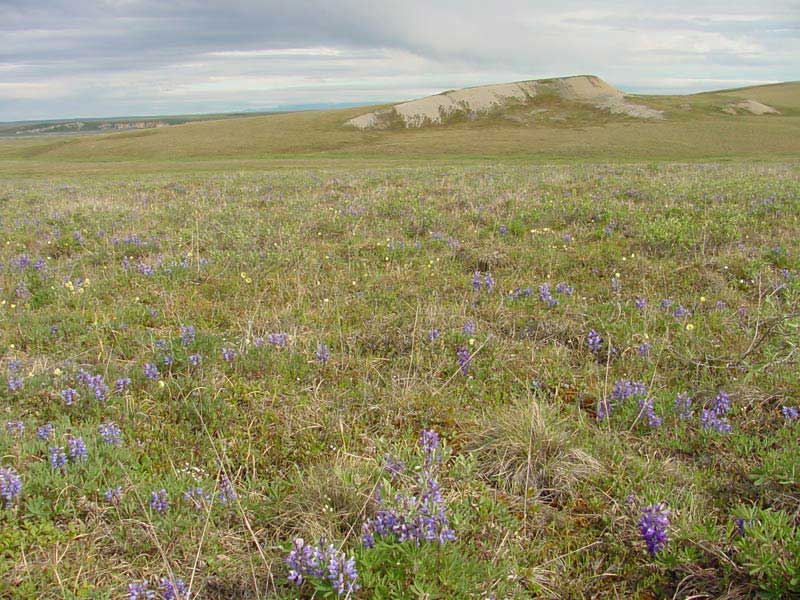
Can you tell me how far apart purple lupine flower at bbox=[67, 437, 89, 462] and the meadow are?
0.05ft

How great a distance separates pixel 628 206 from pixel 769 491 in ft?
27.3

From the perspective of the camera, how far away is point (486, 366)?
530 cm

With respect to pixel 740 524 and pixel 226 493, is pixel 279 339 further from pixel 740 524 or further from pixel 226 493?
pixel 740 524

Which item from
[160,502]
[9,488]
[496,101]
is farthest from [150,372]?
[496,101]

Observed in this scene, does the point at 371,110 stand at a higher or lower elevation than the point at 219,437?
higher

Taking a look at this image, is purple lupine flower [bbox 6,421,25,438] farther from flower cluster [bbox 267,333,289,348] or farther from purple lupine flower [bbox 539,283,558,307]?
purple lupine flower [bbox 539,283,558,307]

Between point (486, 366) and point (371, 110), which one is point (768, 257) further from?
point (371, 110)

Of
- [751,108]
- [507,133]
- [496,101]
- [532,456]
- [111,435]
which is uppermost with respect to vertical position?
[496,101]

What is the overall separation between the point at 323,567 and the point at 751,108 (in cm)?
9865

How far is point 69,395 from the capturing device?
15.0 ft

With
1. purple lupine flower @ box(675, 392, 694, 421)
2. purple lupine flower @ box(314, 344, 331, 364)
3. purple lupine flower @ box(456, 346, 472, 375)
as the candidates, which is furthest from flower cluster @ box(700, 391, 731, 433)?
purple lupine flower @ box(314, 344, 331, 364)

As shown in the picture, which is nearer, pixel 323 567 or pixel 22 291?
pixel 323 567

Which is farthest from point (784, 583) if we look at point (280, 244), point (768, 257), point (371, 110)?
point (371, 110)

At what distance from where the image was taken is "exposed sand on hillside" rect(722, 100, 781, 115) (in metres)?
79.7
